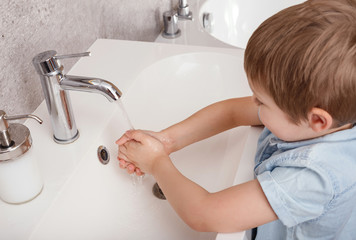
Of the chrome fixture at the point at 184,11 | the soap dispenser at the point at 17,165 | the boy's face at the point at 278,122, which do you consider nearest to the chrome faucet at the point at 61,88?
the soap dispenser at the point at 17,165

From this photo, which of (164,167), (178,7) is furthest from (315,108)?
(178,7)

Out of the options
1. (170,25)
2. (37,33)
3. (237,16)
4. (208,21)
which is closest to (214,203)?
(37,33)

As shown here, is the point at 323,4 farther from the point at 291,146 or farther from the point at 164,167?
the point at 164,167

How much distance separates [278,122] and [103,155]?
339 millimetres

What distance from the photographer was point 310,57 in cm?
54

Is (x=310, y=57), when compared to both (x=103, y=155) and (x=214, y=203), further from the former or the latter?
(x=103, y=155)

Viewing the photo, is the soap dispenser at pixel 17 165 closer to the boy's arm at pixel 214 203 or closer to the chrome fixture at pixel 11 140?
the chrome fixture at pixel 11 140

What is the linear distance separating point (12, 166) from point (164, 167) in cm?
25

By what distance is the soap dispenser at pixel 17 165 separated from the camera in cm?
58

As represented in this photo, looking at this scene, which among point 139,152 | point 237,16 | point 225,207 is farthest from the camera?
point 237,16

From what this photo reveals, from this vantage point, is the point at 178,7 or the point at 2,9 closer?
the point at 2,9

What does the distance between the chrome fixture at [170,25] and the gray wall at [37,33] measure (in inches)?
8.0

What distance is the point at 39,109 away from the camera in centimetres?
84

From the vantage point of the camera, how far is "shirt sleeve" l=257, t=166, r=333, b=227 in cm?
62
